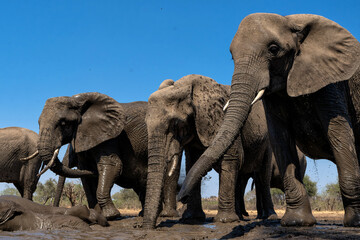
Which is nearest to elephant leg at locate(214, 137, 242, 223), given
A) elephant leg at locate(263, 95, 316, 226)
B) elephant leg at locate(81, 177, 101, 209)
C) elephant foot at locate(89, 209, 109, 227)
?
elephant leg at locate(263, 95, 316, 226)

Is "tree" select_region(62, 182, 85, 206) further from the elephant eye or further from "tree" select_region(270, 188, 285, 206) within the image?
the elephant eye

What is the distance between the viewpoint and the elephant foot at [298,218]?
207 inches

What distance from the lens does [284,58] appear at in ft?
16.3

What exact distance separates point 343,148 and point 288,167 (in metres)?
0.77

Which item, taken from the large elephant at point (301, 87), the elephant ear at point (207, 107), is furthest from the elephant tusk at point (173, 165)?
the large elephant at point (301, 87)

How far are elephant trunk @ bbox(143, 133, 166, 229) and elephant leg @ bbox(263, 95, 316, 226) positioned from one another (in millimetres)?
1435

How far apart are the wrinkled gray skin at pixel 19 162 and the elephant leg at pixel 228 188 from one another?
6.35 meters

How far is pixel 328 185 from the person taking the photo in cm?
2375

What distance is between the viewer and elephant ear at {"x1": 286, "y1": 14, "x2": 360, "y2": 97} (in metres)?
5.05

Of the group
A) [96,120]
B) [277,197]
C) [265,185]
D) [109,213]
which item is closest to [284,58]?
[109,213]

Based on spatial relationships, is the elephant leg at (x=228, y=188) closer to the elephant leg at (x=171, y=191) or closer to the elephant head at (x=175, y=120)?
the elephant head at (x=175, y=120)

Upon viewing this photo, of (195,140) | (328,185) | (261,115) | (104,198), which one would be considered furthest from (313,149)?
(328,185)

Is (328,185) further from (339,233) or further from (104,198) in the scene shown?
(339,233)

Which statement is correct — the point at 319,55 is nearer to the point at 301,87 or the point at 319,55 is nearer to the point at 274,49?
the point at 301,87
